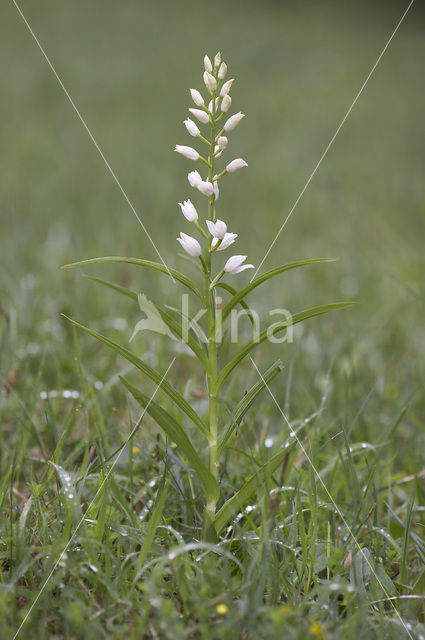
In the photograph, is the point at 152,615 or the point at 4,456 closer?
the point at 152,615

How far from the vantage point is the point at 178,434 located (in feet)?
4.10

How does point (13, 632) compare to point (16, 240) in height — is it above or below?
below

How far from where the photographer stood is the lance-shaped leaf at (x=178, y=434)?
1225 millimetres

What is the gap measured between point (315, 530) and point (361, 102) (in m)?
6.79

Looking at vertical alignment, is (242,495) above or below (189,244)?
below

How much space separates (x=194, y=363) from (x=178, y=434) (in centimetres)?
126

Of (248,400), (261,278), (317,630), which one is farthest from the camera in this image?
(248,400)

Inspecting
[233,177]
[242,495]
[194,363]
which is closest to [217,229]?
[242,495]

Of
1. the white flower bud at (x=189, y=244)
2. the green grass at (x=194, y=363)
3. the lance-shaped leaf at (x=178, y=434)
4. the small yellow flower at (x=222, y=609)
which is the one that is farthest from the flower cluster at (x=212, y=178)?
the small yellow flower at (x=222, y=609)

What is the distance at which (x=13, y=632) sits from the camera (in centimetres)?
107

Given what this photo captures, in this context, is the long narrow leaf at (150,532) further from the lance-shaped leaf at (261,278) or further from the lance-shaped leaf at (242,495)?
the lance-shaped leaf at (261,278)

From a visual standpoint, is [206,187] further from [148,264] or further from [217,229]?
[148,264]

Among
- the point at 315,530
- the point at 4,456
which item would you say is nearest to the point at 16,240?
the point at 4,456

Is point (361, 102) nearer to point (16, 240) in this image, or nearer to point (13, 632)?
point (16, 240)
